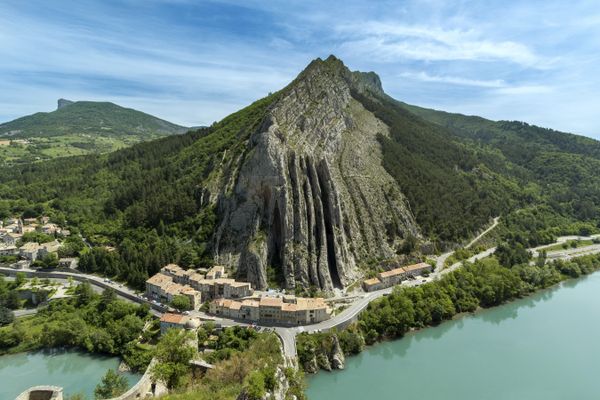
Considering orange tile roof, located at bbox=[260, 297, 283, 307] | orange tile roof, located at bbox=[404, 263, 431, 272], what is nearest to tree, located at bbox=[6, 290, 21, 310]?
orange tile roof, located at bbox=[260, 297, 283, 307]

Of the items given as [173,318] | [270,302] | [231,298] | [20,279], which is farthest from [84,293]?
[270,302]

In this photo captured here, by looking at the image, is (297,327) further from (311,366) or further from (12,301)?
(12,301)

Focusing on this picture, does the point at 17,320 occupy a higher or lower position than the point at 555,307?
higher

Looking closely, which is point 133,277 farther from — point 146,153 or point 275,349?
point 146,153

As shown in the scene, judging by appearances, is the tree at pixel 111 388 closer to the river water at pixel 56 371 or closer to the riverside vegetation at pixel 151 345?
the riverside vegetation at pixel 151 345

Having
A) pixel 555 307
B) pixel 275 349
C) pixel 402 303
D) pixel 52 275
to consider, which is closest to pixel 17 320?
pixel 52 275

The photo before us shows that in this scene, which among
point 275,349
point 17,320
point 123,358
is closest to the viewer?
point 275,349
